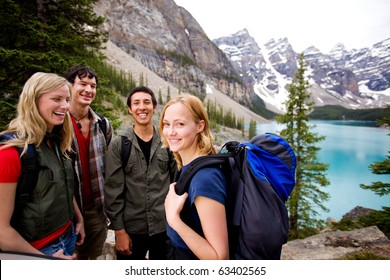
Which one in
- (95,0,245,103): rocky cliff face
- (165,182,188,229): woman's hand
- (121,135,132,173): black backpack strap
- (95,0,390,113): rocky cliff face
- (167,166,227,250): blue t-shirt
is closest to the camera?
(167,166,227,250): blue t-shirt

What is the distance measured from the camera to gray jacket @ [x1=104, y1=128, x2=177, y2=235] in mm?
2113

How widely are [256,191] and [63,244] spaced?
146cm

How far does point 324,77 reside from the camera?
6314 inches

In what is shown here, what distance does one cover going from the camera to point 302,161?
30.6 ft

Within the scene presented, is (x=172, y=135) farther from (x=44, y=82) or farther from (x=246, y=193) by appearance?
(x=44, y=82)

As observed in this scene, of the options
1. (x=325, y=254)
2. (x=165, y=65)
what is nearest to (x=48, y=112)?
(x=325, y=254)

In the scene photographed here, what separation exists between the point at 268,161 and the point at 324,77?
626ft

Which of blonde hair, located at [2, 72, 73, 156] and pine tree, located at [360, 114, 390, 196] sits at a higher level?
blonde hair, located at [2, 72, 73, 156]

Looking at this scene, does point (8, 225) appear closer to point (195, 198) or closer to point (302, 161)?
point (195, 198)

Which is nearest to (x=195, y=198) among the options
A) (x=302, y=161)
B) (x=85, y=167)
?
(x=85, y=167)

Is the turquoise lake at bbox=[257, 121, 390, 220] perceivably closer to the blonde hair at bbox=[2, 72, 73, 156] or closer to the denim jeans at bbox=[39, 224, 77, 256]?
the denim jeans at bbox=[39, 224, 77, 256]

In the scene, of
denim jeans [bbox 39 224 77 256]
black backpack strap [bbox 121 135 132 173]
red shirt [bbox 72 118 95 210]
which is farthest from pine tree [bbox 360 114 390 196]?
denim jeans [bbox 39 224 77 256]

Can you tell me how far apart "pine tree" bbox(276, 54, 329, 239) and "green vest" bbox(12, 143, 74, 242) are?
29.4 ft

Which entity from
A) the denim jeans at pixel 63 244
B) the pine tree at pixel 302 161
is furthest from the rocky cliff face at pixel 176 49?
the denim jeans at pixel 63 244
